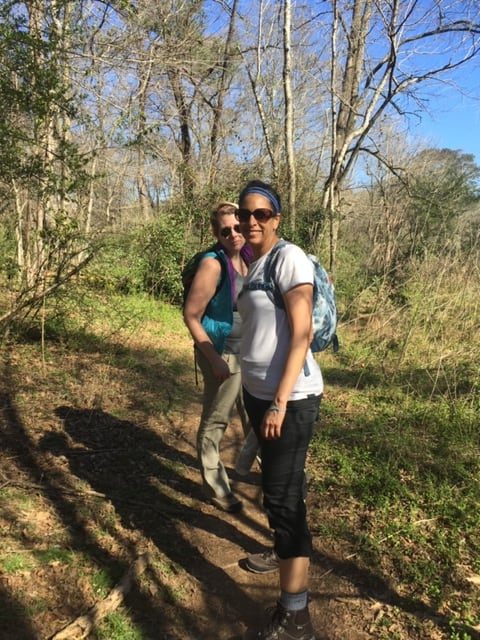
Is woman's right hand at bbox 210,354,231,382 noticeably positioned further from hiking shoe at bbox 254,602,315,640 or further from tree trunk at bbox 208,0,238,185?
tree trunk at bbox 208,0,238,185

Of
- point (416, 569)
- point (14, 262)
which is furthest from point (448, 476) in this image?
point (14, 262)

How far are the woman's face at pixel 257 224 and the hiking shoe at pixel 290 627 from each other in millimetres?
1513

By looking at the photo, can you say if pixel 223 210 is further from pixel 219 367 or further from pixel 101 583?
pixel 101 583

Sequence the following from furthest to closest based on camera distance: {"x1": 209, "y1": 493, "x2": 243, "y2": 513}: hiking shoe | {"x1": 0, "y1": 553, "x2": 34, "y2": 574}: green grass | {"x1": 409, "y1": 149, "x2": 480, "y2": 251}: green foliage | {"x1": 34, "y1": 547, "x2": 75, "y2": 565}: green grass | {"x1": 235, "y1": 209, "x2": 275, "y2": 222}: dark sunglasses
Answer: {"x1": 409, "y1": 149, "x2": 480, "y2": 251}: green foliage
{"x1": 209, "y1": 493, "x2": 243, "y2": 513}: hiking shoe
{"x1": 34, "y1": 547, "x2": 75, "y2": 565}: green grass
{"x1": 0, "y1": 553, "x2": 34, "y2": 574}: green grass
{"x1": 235, "y1": 209, "x2": 275, "y2": 222}: dark sunglasses

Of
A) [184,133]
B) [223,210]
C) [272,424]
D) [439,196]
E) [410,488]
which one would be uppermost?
[184,133]

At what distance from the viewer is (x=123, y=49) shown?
6.75 m

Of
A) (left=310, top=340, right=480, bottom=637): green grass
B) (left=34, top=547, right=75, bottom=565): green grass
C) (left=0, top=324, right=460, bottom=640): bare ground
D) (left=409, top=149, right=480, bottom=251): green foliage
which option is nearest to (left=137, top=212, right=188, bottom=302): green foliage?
(left=409, top=149, right=480, bottom=251): green foliage

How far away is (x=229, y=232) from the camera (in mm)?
2682

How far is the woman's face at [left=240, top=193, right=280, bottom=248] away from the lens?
1899 millimetres

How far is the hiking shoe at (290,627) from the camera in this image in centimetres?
197

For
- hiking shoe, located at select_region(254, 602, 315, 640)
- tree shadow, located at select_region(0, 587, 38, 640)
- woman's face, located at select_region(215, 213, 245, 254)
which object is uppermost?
woman's face, located at select_region(215, 213, 245, 254)

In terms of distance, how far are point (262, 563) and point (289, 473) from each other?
954 mm

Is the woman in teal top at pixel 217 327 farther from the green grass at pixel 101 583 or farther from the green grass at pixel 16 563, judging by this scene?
the green grass at pixel 16 563

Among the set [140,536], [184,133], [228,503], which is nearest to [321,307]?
[228,503]
